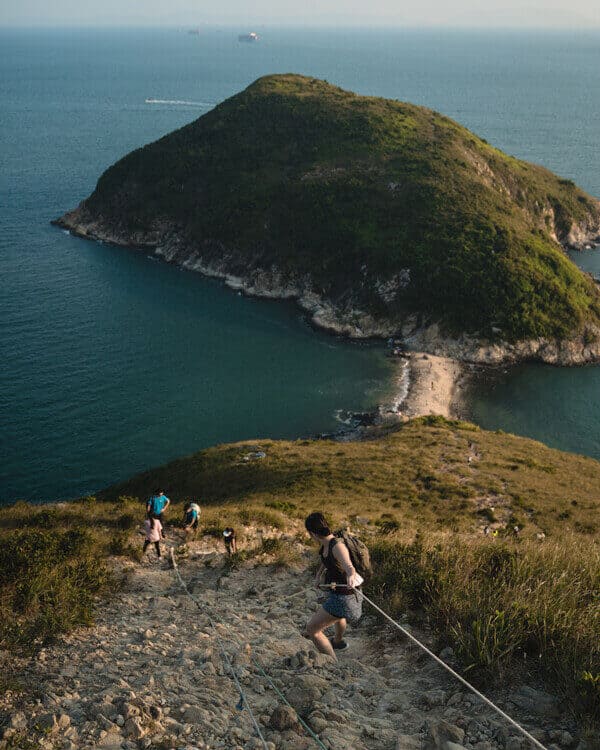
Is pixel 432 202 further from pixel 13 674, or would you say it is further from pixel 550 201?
pixel 13 674

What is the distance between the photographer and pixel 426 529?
88.0 ft

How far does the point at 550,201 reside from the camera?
366 feet

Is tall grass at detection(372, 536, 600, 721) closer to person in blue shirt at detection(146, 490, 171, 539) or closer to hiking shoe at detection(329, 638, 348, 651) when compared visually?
hiking shoe at detection(329, 638, 348, 651)

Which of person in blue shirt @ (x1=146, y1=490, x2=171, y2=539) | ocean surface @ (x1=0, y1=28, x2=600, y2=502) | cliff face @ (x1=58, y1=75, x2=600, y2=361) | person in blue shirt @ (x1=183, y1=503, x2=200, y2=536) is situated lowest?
ocean surface @ (x1=0, y1=28, x2=600, y2=502)

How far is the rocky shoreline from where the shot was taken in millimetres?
74625

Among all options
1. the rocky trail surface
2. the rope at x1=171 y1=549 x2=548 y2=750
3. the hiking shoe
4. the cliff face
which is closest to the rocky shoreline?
the cliff face

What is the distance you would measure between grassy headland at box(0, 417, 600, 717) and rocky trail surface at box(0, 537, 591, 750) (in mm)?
752

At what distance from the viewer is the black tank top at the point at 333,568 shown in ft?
36.4

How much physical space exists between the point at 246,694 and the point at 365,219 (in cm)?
8651

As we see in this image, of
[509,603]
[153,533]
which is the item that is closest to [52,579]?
[153,533]

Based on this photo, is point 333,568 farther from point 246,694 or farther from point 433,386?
point 433,386

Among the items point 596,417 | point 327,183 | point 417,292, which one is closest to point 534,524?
point 596,417

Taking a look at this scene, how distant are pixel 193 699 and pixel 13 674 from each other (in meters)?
3.93

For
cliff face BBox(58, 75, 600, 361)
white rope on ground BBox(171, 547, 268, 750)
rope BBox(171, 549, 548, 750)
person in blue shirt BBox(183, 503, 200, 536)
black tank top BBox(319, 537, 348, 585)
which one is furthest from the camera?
cliff face BBox(58, 75, 600, 361)
